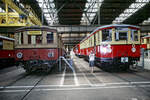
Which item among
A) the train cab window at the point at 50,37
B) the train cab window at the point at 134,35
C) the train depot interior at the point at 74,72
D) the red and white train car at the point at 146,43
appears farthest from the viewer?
the red and white train car at the point at 146,43

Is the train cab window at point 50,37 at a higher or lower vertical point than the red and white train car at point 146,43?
lower

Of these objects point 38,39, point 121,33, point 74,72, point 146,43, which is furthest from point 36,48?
point 146,43

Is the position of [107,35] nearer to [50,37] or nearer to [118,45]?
[118,45]

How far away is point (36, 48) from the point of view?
8766 mm

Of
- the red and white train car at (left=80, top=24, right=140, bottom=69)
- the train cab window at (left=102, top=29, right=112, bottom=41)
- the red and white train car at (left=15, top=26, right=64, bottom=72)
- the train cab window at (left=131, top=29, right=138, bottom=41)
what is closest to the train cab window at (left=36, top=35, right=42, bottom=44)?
the red and white train car at (left=15, top=26, right=64, bottom=72)

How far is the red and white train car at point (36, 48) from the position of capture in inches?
339

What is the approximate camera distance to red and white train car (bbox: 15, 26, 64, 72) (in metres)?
8.61

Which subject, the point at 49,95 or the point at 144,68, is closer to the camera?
the point at 49,95

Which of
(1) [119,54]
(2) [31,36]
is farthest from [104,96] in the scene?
(2) [31,36]

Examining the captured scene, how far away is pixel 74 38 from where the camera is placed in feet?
129

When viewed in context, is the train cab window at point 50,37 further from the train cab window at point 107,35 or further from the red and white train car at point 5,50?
the red and white train car at point 5,50

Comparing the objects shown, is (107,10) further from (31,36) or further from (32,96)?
(32,96)

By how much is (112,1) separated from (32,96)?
817 inches

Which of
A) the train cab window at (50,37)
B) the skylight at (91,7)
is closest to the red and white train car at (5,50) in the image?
the train cab window at (50,37)
